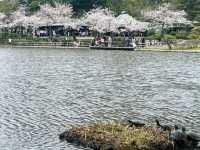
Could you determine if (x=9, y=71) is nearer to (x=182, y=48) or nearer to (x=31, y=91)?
(x=31, y=91)

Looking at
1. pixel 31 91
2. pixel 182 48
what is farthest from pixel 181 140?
pixel 182 48

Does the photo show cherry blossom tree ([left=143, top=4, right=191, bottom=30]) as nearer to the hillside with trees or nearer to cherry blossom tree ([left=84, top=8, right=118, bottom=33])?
the hillside with trees

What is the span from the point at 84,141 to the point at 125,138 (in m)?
2.78

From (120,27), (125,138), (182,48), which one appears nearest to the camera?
(125,138)

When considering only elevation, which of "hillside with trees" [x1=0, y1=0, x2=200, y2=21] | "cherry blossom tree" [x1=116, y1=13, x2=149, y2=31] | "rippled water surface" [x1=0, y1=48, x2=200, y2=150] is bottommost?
"rippled water surface" [x1=0, y1=48, x2=200, y2=150]

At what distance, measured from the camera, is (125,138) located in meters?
33.2

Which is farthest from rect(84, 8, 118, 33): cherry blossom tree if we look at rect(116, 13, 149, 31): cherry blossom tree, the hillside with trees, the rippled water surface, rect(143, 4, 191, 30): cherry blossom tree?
the rippled water surface

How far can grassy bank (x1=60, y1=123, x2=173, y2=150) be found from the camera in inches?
1287

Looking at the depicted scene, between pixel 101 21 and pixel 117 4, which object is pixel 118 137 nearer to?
pixel 101 21

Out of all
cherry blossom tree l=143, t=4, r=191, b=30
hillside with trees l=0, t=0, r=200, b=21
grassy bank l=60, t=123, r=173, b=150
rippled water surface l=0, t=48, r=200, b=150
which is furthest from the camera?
hillside with trees l=0, t=0, r=200, b=21

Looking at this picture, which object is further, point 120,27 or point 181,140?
Answer: point 120,27

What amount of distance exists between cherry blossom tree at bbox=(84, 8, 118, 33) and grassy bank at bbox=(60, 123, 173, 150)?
342ft

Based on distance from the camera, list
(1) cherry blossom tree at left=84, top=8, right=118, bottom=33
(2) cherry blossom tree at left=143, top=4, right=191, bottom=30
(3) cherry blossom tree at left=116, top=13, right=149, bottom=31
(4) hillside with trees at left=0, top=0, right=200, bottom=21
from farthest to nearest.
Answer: (4) hillside with trees at left=0, top=0, right=200, bottom=21
(1) cherry blossom tree at left=84, top=8, right=118, bottom=33
(3) cherry blossom tree at left=116, top=13, right=149, bottom=31
(2) cherry blossom tree at left=143, top=4, right=191, bottom=30

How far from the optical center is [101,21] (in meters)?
140
